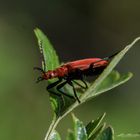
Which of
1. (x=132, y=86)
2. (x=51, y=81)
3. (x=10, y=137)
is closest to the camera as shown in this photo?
(x=51, y=81)

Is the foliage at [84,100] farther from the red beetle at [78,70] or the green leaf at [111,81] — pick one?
the red beetle at [78,70]

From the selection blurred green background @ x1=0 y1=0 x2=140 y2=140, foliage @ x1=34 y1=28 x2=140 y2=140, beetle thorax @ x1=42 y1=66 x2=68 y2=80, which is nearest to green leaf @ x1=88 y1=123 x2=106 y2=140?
foliage @ x1=34 y1=28 x2=140 y2=140

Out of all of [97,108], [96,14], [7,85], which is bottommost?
[97,108]

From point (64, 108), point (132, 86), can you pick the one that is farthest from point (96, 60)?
point (132, 86)

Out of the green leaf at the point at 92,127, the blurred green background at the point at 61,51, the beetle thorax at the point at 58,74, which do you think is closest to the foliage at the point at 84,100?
the green leaf at the point at 92,127

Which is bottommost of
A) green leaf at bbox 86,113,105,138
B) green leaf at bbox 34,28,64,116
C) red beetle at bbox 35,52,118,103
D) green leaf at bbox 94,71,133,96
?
green leaf at bbox 86,113,105,138

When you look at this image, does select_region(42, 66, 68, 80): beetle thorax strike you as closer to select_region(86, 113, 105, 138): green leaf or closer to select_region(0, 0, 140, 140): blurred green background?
select_region(86, 113, 105, 138): green leaf

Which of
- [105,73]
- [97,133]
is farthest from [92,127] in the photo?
[105,73]

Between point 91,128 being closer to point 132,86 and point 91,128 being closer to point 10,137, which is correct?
point 10,137

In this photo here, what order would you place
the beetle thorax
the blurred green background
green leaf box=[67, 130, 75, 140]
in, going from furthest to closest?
the blurred green background → the beetle thorax → green leaf box=[67, 130, 75, 140]
